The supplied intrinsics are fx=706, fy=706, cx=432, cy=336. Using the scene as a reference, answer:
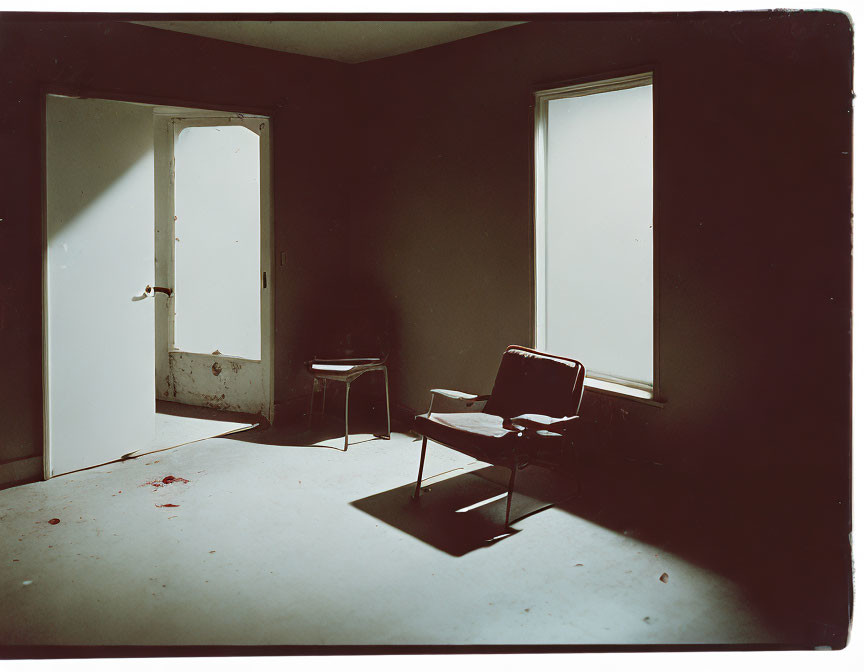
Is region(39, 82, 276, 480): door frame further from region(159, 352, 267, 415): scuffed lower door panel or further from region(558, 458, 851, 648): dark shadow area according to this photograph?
region(558, 458, 851, 648): dark shadow area

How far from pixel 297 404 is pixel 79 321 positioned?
1.81 meters

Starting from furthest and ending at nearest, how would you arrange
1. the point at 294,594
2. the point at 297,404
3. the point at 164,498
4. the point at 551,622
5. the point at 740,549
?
the point at 297,404 < the point at 164,498 < the point at 740,549 < the point at 294,594 < the point at 551,622

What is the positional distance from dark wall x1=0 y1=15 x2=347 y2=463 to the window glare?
1.95 meters

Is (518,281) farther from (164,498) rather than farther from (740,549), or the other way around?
(164,498)

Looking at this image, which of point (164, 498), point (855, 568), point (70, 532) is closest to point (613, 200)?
point (855, 568)

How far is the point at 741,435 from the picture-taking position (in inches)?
135

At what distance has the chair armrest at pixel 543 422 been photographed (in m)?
3.49

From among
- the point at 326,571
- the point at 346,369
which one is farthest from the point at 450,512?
the point at 346,369

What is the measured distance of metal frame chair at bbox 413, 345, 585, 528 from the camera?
3504 millimetres

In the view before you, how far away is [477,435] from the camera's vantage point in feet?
11.6

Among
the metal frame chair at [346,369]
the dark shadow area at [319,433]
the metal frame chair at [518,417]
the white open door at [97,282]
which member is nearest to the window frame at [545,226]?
the metal frame chair at [518,417]

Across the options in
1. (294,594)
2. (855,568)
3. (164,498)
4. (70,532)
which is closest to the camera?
(855,568)

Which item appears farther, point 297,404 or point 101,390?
point 297,404

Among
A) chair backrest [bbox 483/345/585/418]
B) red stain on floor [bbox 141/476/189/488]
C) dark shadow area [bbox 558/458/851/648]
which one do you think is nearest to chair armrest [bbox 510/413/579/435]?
chair backrest [bbox 483/345/585/418]
